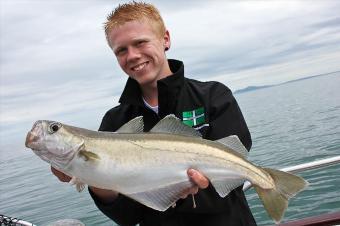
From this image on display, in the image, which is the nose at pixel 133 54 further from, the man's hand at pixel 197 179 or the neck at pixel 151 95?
the man's hand at pixel 197 179

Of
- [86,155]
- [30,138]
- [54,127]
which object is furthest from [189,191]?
[30,138]

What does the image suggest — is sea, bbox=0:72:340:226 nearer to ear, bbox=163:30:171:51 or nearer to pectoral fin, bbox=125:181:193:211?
ear, bbox=163:30:171:51

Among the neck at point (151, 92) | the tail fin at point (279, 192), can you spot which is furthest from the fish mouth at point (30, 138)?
the tail fin at point (279, 192)

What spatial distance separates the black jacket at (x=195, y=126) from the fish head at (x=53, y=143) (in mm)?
963

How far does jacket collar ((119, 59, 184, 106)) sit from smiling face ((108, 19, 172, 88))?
0.12 meters

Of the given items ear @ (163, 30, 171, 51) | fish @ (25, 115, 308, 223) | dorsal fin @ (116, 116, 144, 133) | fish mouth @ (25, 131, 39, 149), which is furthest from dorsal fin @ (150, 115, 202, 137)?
ear @ (163, 30, 171, 51)

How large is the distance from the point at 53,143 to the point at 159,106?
1282 mm

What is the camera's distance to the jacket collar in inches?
152

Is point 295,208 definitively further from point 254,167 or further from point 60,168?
point 60,168

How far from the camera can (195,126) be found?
12.3ft

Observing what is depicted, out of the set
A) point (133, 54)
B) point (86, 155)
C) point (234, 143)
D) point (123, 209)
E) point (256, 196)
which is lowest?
point (256, 196)

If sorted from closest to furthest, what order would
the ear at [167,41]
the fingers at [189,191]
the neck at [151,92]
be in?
the fingers at [189,191] → the neck at [151,92] → the ear at [167,41]

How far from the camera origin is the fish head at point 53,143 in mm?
2871

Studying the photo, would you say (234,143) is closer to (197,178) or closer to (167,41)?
(197,178)
